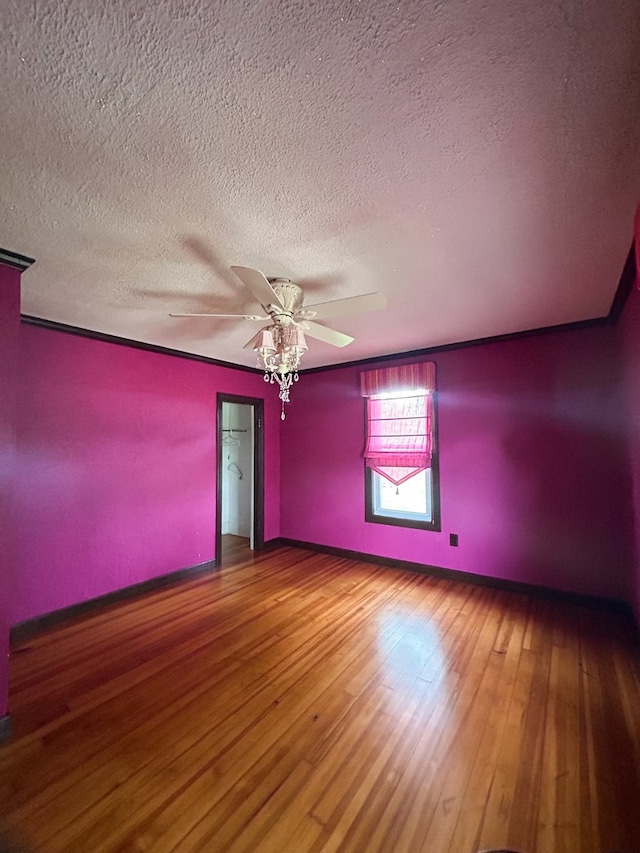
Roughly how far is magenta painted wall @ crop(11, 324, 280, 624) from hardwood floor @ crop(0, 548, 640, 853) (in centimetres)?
48

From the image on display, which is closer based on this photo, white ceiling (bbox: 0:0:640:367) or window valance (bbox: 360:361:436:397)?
white ceiling (bbox: 0:0:640:367)

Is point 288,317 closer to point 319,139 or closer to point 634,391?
point 319,139

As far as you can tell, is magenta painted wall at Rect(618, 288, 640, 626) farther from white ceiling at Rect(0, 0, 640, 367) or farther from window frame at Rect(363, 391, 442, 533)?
window frame at Rect(363, 391, 442, 533)

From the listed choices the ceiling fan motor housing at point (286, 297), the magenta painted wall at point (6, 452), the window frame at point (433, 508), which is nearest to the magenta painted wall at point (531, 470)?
the window frame at point (433, 508)

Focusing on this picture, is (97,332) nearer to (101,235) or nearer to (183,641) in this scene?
(101,235)

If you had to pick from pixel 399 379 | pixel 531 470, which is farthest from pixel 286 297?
pixel 531 470

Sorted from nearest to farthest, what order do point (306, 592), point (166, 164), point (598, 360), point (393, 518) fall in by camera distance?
point (166, 164) → point (598, 360) → point (306, 592) → point (393, 518)

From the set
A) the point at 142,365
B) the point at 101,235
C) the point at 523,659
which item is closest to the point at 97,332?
the point at 142,365

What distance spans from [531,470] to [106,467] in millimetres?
3852

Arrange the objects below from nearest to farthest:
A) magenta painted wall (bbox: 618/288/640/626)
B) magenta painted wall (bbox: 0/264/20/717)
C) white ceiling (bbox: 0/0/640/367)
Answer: white ceiling (bbox: 0/0/640/367)
magenta painted wall (bbox: 0/264/20/717)
magenta painted wall (bbox: 618/288/640/626)

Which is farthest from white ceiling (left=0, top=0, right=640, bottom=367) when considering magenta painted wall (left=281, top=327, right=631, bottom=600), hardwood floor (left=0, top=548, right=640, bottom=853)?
hardwood floor (left=0, top=548, right=640, bottom=853)

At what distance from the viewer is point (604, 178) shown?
130 centimetres

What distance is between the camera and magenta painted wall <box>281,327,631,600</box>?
284cm

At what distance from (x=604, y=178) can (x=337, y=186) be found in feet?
3.35
